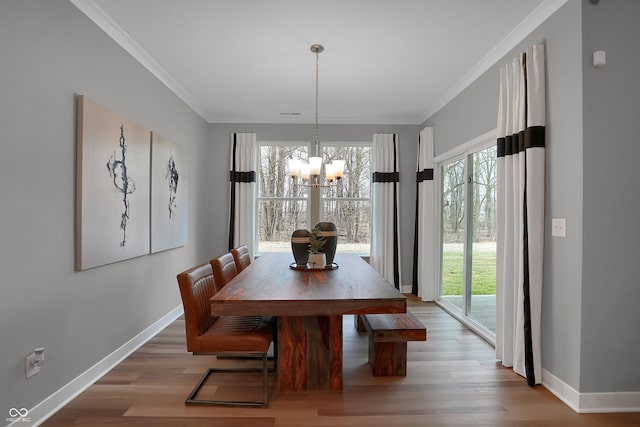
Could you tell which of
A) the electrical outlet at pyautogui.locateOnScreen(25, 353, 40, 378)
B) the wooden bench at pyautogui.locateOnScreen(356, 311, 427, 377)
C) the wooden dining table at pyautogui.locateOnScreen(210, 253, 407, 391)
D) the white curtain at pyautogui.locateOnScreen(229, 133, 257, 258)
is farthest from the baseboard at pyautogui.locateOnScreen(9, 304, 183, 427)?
the wooden bench at pyautogui.locateOnScreen(356, 311, 427, 377)

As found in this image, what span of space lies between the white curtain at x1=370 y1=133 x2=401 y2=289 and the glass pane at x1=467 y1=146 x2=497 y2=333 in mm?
1401

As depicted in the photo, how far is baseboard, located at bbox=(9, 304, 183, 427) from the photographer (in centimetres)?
203

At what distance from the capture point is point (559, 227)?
7.71 feet

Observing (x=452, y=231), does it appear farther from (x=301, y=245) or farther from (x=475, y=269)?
(x=301, y=245)

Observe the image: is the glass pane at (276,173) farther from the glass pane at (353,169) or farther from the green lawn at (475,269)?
the green lawn at (475,269)

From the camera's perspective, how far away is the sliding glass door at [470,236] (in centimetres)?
348

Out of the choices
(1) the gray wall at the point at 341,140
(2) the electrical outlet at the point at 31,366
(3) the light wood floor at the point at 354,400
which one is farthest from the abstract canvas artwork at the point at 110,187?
(1) the gray wall at the point at 341,140

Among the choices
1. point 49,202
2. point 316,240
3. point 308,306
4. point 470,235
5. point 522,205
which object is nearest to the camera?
point 308,306

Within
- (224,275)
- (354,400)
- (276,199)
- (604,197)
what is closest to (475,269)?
(604,197)

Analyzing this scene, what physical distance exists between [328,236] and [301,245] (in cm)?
23

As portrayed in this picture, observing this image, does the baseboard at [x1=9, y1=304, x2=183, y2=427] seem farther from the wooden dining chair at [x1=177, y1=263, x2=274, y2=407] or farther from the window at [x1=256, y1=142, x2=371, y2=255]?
the window at [x1=256, y1=142, x2=371, y2=255]

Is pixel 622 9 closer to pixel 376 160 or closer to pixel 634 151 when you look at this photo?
pixel 634 151

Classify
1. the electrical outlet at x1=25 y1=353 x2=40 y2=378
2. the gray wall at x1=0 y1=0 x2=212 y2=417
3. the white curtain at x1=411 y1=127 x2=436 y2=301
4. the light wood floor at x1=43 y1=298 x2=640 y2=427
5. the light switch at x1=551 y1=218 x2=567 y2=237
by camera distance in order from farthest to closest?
the white curtain at x1=411 y1=127 x2=436 y2=301 → the light switch at x1=551 y1=218 x2=567 y2=237 → the light wood floor at x1=43 y1=298 x2=640 y2=427 → the electrical outlet at x1=25 y1=353 x2=40 y2=378 → the gray wall at x1=0 y1=0 x2=212 y2=417

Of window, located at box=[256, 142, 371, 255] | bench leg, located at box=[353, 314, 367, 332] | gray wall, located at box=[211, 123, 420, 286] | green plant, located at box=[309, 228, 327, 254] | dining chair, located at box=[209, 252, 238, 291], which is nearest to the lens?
dining chair, located at box=[209, 252, 238, 291]
